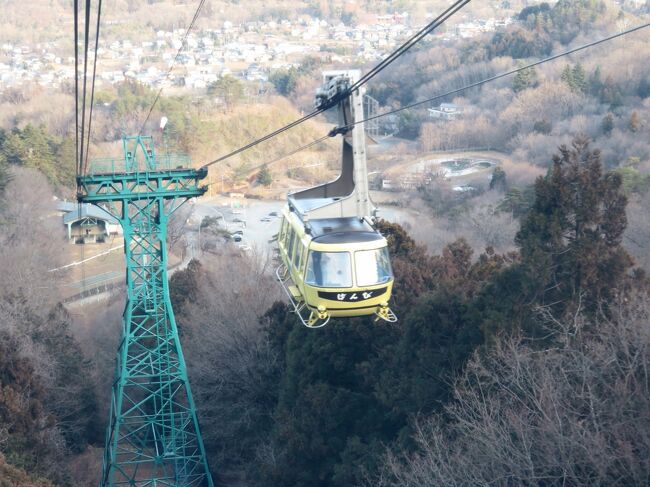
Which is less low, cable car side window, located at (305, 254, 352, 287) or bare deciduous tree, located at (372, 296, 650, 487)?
cable car side window, located at (305, 254, 352, 287)

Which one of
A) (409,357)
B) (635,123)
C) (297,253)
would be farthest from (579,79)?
(297,253)

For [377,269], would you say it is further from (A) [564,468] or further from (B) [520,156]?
(B) [520,156]

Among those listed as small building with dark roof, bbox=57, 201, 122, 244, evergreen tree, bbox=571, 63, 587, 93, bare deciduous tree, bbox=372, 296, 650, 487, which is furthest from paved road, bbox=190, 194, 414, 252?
bare deciduous tree, bbox=372, 296, 650, 487

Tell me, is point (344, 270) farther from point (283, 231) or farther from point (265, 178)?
point (265, 178)

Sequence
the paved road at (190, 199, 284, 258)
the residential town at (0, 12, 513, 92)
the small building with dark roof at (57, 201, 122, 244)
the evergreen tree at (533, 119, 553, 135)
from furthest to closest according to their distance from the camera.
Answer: the residential town at (0, 12, 513, 92)
the evergreen tree at (533, 119, 553, 135)
the paved road at (190, 199, 284, 258)
the small building with dark roof at (57, 201, 122, 244)

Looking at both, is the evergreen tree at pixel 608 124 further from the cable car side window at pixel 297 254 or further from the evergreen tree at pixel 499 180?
the cable car side window at pixel 297 254

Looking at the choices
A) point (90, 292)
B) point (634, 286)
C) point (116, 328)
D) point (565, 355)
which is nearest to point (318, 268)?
point (565, 355)

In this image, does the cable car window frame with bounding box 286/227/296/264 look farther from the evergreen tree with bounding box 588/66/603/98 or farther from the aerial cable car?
the evergreen tree with bounding box 588/66/603/98

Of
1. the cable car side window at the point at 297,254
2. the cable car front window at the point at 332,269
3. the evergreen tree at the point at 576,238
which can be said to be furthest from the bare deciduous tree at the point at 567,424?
the cable car side window at the point at 297,254
